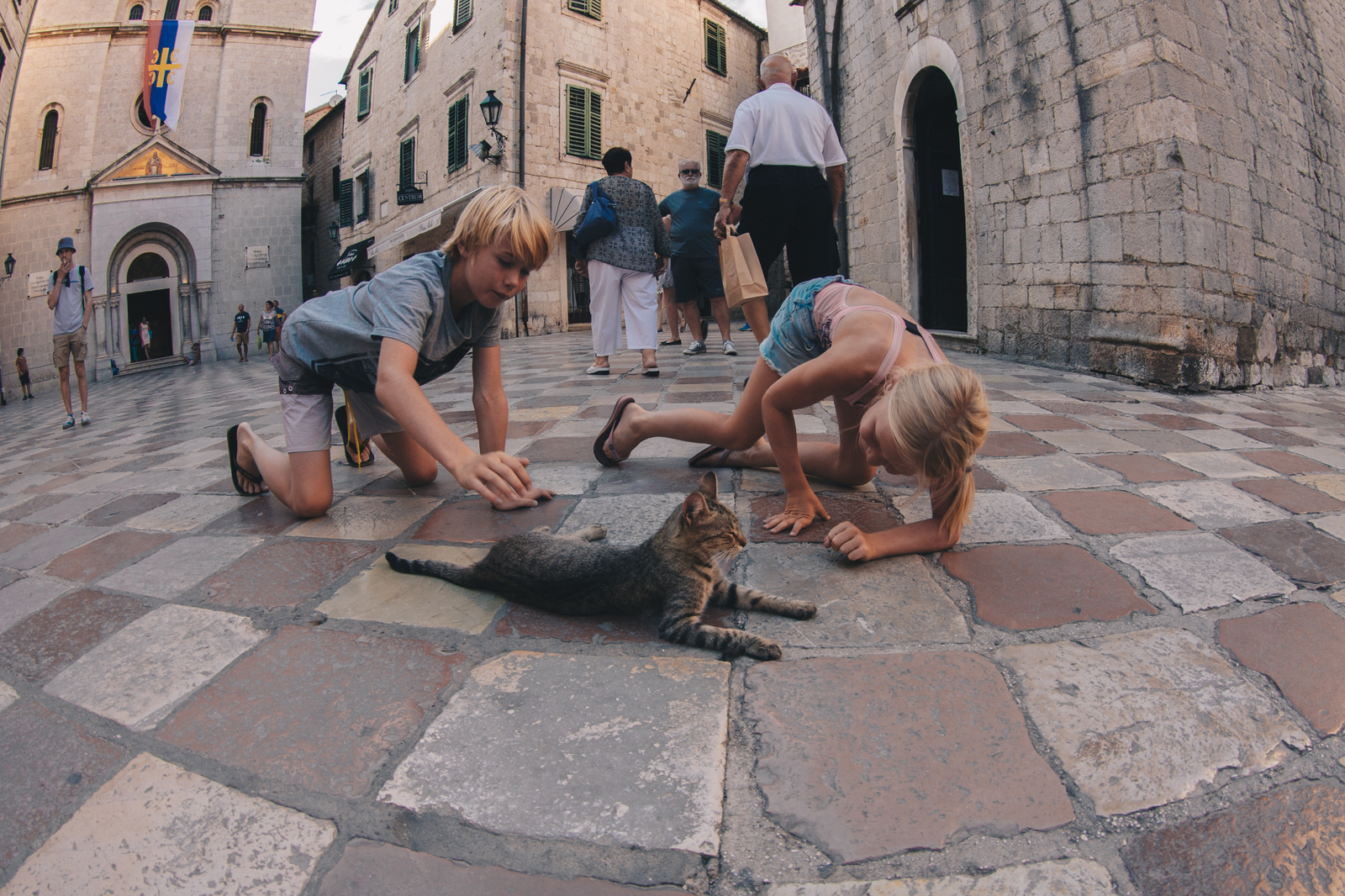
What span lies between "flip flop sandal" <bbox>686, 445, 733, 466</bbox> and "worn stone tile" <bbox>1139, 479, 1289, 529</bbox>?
154cm

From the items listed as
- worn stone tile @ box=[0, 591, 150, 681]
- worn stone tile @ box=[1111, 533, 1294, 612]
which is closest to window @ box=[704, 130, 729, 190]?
worn stone tile @ box=[1111, 533, 1294, 612]

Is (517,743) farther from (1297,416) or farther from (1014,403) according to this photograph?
(1297,416)

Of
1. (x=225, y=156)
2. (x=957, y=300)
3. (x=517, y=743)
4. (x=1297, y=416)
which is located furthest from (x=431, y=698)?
(x=225, y=156)

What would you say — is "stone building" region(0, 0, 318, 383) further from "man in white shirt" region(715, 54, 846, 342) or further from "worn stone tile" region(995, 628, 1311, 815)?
"worn stone tile" region(995, 628, 1311, 815)

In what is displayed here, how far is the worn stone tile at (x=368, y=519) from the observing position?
7.46ft

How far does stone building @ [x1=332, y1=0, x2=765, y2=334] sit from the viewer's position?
14.4 m

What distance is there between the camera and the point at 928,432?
5.25 ft

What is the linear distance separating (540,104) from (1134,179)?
12.5 meters

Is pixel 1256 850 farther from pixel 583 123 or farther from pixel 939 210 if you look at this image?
pixel 583 123

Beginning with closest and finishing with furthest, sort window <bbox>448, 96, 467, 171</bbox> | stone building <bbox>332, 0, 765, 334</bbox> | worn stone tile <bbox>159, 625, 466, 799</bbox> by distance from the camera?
worn stone tile <bbox>159, 625, 466, 799</bbox> → stone building <bbox>332, 0, 765, 334</bbox> → window <bbox>448, 96, 467, 171</bbox>

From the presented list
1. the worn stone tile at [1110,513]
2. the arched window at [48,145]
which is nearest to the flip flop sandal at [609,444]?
the worn stone tile at [1110,513]

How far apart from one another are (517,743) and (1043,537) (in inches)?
64.1

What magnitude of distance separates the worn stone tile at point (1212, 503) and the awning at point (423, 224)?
14.0 metres

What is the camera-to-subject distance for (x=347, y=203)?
21.1 meters
